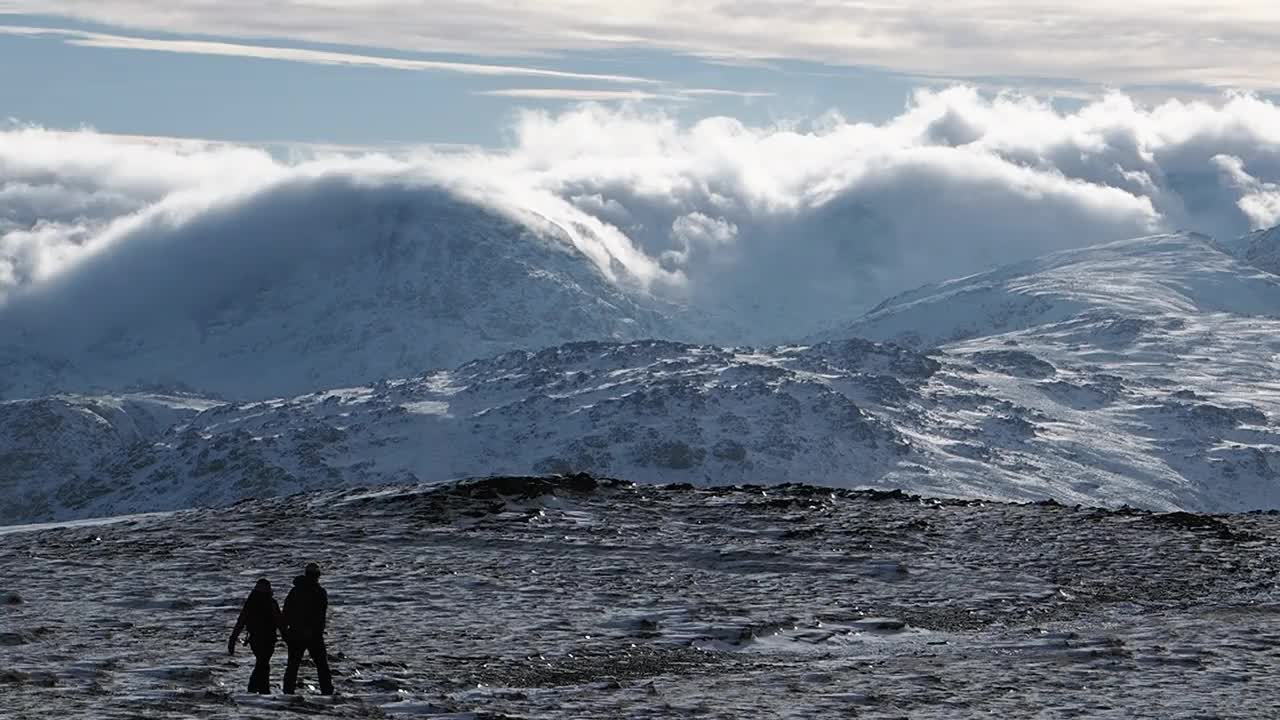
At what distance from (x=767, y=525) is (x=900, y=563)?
6.42 m

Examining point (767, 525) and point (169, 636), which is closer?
point (169, 636)

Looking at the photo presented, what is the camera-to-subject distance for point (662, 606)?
35062 millimetres

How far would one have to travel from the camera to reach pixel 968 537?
4428 cm

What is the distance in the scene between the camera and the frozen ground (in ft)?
85.2

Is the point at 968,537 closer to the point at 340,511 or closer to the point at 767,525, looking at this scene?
the point at 767,525

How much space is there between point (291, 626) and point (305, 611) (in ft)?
1.09

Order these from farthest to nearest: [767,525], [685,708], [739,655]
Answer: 1. [767,525]
2. [739,655]
3. [685,708]

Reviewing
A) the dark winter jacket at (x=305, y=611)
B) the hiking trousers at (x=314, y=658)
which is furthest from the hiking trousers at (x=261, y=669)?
the dark winter jacket at (x=305, y=611)

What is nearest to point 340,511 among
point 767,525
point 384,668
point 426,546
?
point 426,546

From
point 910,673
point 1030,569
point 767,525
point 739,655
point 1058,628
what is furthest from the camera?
point 767,525

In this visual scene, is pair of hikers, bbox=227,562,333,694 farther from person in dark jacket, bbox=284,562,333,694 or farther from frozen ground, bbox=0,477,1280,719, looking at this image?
frozen ground, bbox=0,477,1280,719

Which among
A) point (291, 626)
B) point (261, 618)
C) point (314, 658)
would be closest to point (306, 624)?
point (291, 626)

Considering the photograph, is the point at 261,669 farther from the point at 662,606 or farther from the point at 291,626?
the point at 662,606

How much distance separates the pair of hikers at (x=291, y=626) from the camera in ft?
82.0
